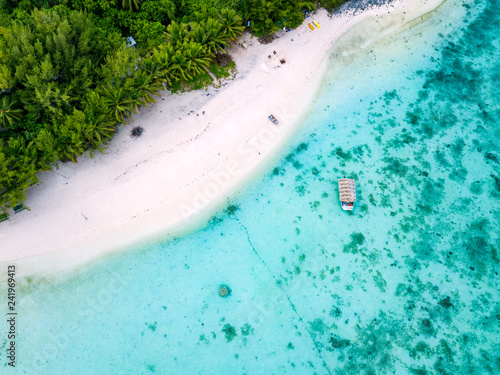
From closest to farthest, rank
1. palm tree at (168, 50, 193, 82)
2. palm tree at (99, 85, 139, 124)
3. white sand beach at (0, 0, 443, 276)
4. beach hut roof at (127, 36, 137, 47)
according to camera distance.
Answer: palm tree at (99, 85, 139, 124), palm tree at (168, 50, 193, 82), white sand beach at (0, 0, 443, 276), beach hut roof at (127, 36, 137, 47)

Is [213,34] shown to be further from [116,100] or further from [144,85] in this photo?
[116,100]

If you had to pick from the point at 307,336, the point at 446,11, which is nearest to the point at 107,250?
the point at 307,336

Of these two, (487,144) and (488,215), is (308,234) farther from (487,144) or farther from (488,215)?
(487,144)

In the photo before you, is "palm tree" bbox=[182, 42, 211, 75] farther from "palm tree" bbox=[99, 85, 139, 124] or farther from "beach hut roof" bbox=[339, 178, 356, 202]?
"beach hut roof" bbox=[339, 178, 356, 202]

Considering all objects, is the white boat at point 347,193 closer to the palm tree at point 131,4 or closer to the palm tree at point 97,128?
the palm tree at point 97,128

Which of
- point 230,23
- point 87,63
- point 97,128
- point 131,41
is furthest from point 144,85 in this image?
point 230,23

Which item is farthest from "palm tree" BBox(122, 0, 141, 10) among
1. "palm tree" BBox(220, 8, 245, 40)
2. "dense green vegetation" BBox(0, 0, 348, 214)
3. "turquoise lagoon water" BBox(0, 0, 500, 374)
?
"turquoise lagoon water" BBox(0, 0, 500, 374)
